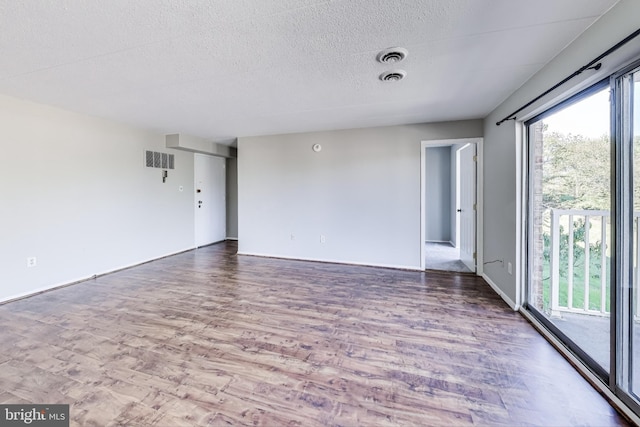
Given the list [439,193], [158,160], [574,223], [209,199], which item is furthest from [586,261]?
[209,199]

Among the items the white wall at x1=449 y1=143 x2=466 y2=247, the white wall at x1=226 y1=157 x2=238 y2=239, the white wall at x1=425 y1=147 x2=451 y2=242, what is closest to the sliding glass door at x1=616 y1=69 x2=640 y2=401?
the white wall at x1=449 y1=143 x2=466 y2=247

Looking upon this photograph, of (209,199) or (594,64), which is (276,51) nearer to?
(594,64)

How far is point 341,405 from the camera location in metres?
1.54

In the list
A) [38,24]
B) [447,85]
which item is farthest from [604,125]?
[38,24]

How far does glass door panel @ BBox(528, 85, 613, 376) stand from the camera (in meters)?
1.86

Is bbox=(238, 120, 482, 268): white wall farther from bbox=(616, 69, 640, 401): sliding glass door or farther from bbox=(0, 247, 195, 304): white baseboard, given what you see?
bbox=(616, 69, 640, 401): sliding glass door

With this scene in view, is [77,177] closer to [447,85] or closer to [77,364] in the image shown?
[77,364]

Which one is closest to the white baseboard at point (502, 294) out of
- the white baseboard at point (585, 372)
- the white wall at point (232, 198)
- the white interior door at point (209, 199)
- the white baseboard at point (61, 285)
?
the white baseboard at point (585, 372)

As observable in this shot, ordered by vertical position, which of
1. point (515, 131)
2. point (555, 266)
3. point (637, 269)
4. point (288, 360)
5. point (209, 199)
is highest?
point (515, 131)

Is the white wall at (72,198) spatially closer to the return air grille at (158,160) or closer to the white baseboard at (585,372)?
the return air grille at (158,160)

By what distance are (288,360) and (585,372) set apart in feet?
6.32

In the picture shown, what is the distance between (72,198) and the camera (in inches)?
142

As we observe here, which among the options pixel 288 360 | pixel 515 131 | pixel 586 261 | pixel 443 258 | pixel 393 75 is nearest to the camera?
pixel 288 360

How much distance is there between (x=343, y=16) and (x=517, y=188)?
2346 mm
